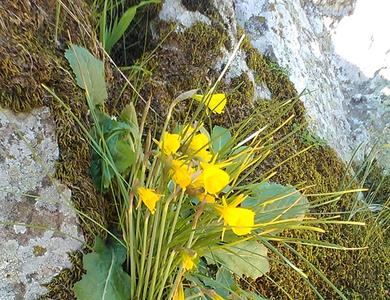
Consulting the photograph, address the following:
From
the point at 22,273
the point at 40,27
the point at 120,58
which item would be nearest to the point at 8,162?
the point at 22,273

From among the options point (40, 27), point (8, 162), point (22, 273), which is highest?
point (40, 27)

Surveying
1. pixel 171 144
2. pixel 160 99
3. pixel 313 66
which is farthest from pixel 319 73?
pixel 171 144

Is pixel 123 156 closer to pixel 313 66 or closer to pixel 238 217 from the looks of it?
pixel 238 217

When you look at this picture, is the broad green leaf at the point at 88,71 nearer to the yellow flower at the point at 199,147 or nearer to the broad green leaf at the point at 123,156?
the broad green leaf at the point at 123,156

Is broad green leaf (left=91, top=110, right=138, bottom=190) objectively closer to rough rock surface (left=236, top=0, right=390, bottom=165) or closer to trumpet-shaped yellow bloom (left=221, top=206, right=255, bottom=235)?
trumpet-shaped yellow bloom (left=221, top=206, right=255, bottom=235)

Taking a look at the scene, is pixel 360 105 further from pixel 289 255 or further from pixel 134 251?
pixel 134 251

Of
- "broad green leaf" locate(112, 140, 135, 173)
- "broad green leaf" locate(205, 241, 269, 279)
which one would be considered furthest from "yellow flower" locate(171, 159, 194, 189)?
"broad green leaf" locate(205, 241, 269, 279)
